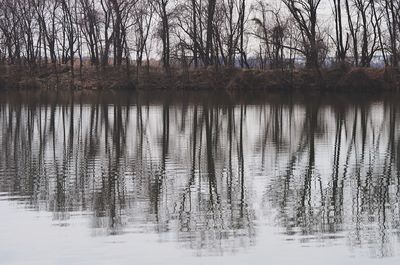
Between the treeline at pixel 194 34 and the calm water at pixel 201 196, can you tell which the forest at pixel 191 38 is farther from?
the calm water at pixel 201 196

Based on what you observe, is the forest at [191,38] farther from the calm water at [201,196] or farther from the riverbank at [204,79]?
the calm water at [201,196]

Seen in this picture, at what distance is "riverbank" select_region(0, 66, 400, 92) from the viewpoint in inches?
2136

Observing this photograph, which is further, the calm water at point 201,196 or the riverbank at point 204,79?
the riverbank at point 204,79

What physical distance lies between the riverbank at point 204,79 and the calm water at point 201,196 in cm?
3146

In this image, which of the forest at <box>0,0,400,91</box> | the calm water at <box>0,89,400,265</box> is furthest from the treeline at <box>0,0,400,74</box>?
the calm water at <box>0,89,400,265</box>

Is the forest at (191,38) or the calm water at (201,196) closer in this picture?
the calm water at (201,196)

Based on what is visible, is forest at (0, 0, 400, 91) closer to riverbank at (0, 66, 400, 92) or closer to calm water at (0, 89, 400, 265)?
riverbank at (0, 66, 400, 92)

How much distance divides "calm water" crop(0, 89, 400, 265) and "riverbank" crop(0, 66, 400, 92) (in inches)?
1239

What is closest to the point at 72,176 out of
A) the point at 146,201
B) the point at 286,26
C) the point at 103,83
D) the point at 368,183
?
the point at 146,201

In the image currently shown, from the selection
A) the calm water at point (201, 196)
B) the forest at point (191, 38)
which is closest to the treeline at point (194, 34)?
the forest at point (191, 38)

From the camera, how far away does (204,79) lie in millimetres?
61031

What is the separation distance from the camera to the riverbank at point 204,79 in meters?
54.2

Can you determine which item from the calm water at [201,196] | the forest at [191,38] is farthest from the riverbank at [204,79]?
the calm water at [201,196]

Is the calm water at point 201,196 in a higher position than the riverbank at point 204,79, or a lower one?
lower
